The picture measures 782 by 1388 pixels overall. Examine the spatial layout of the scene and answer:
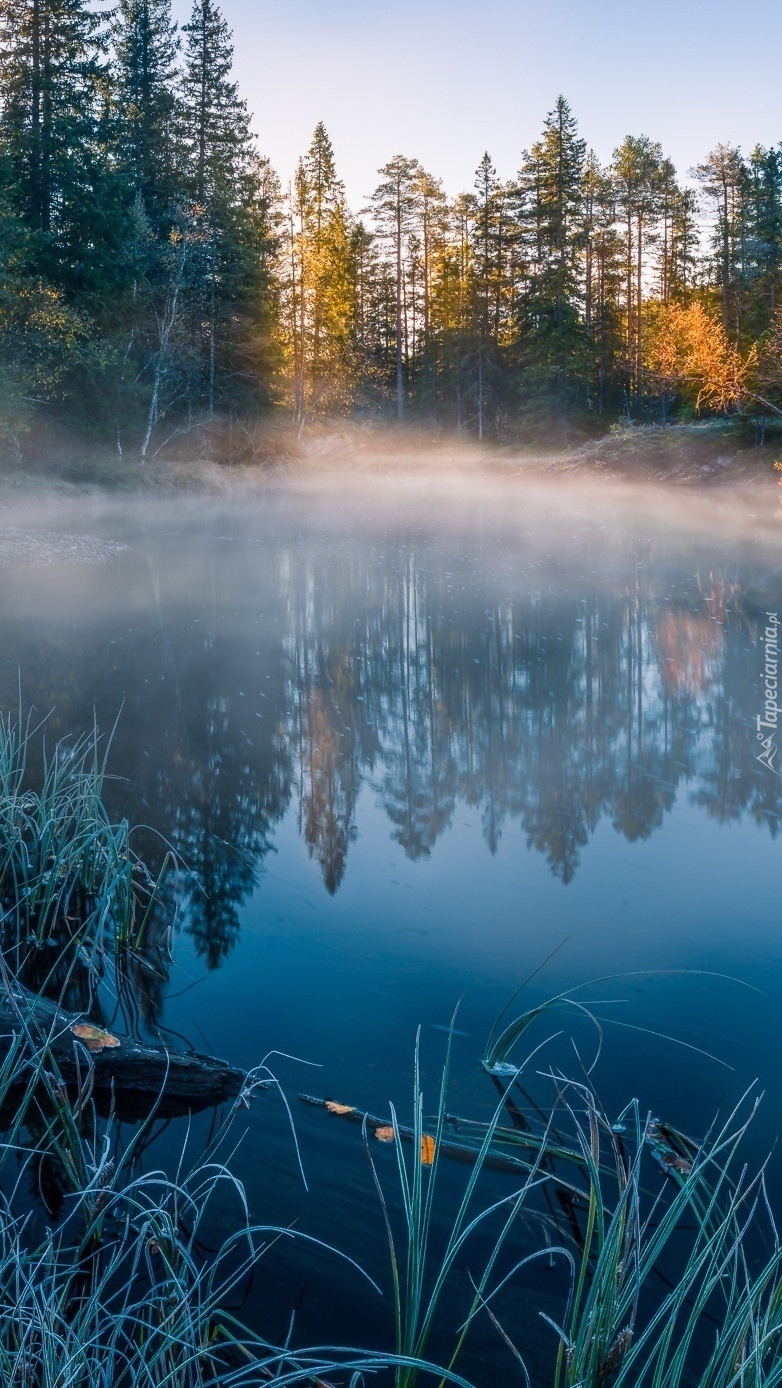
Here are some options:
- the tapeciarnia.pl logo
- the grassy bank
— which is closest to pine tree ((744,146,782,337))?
the tapeciarnia.pl logo

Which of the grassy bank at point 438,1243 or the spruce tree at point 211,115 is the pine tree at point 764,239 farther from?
the grassy bank at point 438,1243

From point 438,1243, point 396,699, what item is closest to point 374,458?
point 396,699

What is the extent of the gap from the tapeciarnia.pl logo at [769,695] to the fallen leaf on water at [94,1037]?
558cm

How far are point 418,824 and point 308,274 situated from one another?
41085 mm

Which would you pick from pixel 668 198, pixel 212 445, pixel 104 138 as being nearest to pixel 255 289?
pixel 212 445

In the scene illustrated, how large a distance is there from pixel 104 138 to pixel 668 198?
30896mm

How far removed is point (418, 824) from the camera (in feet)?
22.0

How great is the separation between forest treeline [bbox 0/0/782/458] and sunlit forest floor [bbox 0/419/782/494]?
70 centimetres

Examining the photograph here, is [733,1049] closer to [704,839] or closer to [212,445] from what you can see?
[704,839]

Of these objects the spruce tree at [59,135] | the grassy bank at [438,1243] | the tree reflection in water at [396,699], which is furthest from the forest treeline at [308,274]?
the grassy bank at [438,1243]

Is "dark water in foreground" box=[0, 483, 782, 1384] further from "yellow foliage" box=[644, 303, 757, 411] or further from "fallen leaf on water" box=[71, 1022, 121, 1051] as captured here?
"yellow foliage" box=[644, 303, 757, 411]

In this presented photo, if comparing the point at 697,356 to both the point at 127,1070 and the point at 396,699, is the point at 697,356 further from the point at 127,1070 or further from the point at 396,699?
the point at 127,1070

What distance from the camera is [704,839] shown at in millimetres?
6359

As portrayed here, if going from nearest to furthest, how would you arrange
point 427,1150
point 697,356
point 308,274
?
point 427,1150 < point 697,356 < point 308,274
